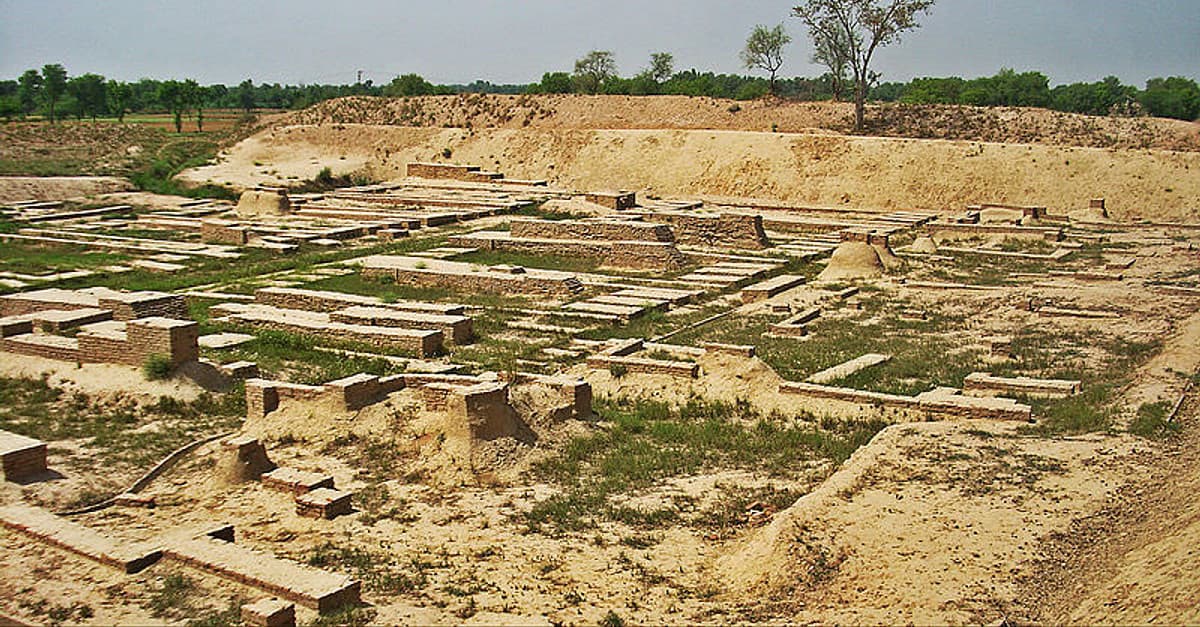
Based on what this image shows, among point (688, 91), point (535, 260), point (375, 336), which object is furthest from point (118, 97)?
point (375, 336)

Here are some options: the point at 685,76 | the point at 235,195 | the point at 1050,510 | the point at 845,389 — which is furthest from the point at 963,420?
the point at 685,76

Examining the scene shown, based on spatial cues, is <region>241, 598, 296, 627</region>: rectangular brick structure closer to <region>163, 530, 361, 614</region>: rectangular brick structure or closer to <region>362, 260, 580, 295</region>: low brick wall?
<region>163, 530, 361, 614</region>: rectangular brick structure

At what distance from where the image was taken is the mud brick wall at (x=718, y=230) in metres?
24.0

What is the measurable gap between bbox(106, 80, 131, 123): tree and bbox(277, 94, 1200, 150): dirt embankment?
23708 mm

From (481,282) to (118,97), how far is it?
5470 cm

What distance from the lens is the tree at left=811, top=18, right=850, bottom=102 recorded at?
4153cm

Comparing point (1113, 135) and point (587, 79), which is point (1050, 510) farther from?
point (587, 79)

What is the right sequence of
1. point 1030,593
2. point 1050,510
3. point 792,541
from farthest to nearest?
1. point 1050,510
2. point 792,541
3. point 1030,593

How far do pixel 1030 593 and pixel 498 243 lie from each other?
1742cm

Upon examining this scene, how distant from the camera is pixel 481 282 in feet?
60.9

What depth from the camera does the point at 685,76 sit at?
6875 cm

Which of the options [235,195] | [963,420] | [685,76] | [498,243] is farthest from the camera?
[685,76]

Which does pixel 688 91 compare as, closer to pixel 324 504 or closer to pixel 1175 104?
pixel 1175 104

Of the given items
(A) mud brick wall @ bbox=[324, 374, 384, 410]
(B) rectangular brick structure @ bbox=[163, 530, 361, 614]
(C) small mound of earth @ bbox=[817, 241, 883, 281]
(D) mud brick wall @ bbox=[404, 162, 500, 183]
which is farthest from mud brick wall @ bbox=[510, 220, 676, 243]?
(B) rectangular brick structure @ bbox=[163, 530, 361, 614]
